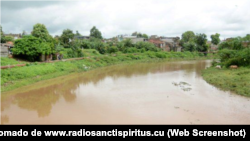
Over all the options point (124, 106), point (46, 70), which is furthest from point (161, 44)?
point (124, 106)

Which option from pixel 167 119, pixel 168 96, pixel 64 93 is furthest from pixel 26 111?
pixel 168 96

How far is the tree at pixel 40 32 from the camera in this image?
30.5 m

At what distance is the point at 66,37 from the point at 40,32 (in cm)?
461

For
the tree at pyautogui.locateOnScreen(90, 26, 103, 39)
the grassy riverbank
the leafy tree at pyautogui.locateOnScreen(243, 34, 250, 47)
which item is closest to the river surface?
the grassy riverbank

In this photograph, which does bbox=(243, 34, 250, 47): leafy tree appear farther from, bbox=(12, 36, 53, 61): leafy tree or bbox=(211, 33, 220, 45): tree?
bbox=(211, 33, 220, 45): tree

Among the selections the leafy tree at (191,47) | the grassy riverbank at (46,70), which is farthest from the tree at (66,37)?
the leafy tree at (191,47)

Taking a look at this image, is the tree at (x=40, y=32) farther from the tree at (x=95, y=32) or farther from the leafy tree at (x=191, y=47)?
the leafy tree at (x=191, y=47)

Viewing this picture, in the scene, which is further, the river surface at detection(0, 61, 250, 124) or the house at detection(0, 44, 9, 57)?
the house at detection(0, 44, 9, 57)

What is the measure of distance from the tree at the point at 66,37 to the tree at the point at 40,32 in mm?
3038

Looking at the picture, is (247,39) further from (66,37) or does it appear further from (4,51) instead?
(4,51)

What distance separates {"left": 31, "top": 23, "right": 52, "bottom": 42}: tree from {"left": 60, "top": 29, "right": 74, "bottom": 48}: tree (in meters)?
3.04

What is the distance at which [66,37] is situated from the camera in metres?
34.4

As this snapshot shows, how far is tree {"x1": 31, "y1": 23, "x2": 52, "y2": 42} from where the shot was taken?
3052 centimetres
